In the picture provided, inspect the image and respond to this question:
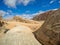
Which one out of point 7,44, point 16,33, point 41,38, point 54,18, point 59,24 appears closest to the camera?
point 59,24

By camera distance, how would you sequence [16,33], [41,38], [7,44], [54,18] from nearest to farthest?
1. [54,18]
2. [41,38]
3. [7,44]
4. [16,33]

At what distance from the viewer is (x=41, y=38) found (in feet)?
21.7

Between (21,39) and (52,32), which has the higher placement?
(52,32)

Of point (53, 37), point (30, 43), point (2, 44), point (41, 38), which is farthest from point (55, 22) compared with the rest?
point (2, 44)

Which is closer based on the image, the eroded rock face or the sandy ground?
the eroded rock face

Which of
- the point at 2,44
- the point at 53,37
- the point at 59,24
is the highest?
the point at 59,24

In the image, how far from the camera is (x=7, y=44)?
7.23 metres

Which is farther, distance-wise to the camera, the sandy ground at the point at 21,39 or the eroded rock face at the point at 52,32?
the sandy ground at the point at 21,39

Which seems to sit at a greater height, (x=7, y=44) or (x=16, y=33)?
(x=16, y=33)

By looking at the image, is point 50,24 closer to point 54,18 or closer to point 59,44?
point 54,18

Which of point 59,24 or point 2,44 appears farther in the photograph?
point 2,44

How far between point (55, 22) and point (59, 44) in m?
0.87

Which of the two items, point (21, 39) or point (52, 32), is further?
point (21, 39)

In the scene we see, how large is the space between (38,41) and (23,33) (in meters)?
1.25
